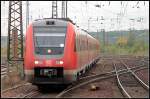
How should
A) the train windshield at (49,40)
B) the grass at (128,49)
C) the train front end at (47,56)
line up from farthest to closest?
the grass at (128,49), the train windshield at (49,40), the train front end at (47,56)

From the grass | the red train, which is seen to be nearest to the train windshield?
the red train

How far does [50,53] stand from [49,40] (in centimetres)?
59

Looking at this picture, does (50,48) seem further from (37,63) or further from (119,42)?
(119,42)

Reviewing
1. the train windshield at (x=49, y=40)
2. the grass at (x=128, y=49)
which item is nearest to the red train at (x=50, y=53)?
the train windshield at (x=49, y=40)

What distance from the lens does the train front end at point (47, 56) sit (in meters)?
17.8

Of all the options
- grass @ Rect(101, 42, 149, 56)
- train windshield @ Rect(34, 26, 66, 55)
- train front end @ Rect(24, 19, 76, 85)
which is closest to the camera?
train front end @ Rect(24, 19, 76, 85)

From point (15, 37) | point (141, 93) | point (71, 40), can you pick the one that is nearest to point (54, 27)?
point (71, 40)

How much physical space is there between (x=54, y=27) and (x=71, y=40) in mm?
911

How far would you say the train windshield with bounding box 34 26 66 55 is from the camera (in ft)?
59.3

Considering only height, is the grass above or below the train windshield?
below

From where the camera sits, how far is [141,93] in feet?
59.0

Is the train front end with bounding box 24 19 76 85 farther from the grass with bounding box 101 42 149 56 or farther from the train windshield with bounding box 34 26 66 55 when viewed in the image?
the grass with bounding box 101 42 149 56

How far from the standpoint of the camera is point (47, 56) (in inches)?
706

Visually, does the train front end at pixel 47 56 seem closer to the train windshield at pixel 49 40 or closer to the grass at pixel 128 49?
the train windshield at pixel 49 40
